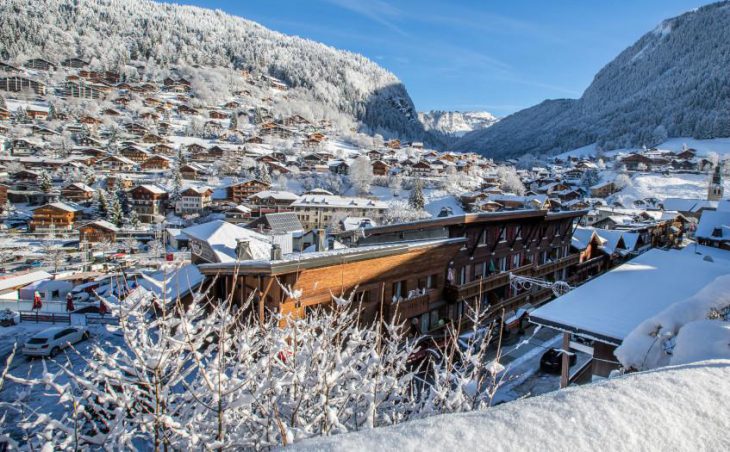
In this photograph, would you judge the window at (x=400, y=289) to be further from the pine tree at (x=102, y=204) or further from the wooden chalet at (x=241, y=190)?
the pine tree at (x=102, y=204)

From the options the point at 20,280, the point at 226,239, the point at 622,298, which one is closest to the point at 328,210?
the point at 20,280

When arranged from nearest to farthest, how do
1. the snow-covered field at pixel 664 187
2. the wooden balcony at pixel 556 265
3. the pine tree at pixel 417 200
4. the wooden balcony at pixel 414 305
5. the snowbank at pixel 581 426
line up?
the snowbank at pixel 581 426
the wooden balcony at pixel 414 305
the wooden balcony at pixel 556 265
the pine tree at pixel 417 200
the snow-covered field at pixel 664 187

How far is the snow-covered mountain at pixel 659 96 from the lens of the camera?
4882 inches

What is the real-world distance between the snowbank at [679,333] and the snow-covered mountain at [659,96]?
145385 mm

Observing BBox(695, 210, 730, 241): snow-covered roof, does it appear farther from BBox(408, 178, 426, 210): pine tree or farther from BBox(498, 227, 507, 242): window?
BBox(408, 178, 426, 210): pine tree

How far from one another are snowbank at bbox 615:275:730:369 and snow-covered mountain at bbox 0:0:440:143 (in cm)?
15881

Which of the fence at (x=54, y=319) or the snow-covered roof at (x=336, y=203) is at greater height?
the snow-covered roof at (x=336, y=203)

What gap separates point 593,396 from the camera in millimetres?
2459

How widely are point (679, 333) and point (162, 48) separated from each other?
184m

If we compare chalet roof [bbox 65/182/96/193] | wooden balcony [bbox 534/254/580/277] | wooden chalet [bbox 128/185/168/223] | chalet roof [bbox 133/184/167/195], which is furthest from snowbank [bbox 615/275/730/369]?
chalet roof [bbox 65/182/96/193]

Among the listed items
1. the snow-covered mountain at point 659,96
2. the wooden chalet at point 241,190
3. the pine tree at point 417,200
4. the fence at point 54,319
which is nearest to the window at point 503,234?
the fence at point 54,319

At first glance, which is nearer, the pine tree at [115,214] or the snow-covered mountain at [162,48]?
the pine tree at [115,214]

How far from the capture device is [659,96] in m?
142

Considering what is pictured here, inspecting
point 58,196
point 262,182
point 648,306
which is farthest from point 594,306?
point 58,196
